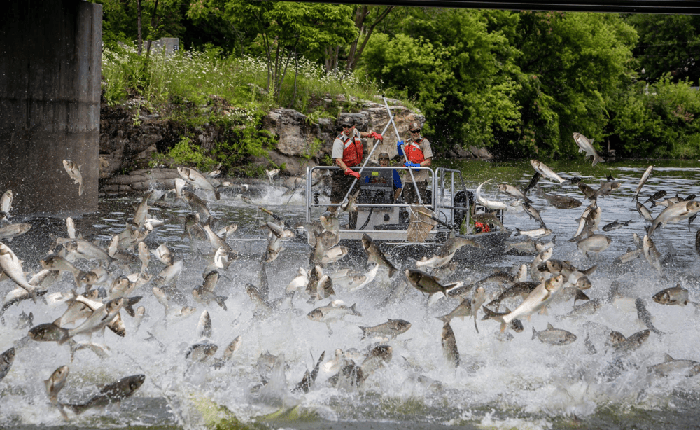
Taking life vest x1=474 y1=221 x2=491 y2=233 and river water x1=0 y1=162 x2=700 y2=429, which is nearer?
river water x1=0 y1=162 x2=700 y2=429

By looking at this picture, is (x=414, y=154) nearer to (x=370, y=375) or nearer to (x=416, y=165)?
(x=416, y=165)

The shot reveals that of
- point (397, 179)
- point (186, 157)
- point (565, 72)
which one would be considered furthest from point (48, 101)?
point (565, 72)

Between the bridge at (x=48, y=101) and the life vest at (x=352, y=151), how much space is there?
21.9 feet

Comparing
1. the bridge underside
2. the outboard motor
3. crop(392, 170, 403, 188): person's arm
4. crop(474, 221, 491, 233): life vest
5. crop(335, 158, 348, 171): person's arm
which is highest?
the bridge underside

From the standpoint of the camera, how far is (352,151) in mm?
13484

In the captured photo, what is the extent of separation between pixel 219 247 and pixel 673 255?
9.96 m

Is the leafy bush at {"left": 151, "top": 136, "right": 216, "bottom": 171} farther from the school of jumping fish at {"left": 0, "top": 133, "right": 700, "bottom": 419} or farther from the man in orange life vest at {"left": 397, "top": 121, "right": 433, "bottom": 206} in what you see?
the school of jumping fish at {"left": 0, "top": 133, "right": 700, "bottom": 419}

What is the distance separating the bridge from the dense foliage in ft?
19.2

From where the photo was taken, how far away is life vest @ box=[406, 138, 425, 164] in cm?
1334

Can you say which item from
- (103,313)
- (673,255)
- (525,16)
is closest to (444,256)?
(103,313)

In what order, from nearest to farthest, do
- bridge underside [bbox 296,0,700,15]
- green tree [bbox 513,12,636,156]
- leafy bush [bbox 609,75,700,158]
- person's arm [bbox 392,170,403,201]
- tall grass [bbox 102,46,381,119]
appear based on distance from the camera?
1. bridge underside [bbox 296,0,700,15]
2. person's arm [bbox 392,170,403,201]
3. tall grass [bbox 102,46,381,119]
4. green tree [bbox 513,12,636,156]
5. leafy bush [bbox 609,75,700,158]

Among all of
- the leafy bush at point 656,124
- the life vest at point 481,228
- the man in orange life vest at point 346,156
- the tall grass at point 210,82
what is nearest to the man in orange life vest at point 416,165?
the man in orange life vest at point 346,156

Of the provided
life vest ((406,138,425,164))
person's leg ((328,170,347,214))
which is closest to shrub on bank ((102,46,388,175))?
person's leg ((328,170,347,214))

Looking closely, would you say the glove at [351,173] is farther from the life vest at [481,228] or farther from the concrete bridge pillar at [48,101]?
the concrete bridge pillar at [48,101]
